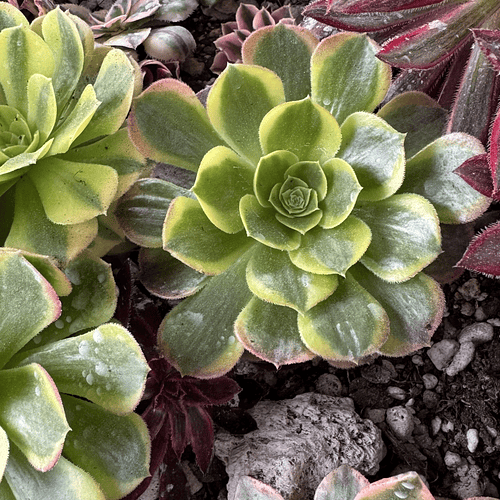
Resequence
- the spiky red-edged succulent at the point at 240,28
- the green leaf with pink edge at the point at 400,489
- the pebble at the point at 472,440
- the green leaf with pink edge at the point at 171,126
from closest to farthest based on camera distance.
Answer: the green leaf with pink edge at the point at 400,489, the green leaf with pink edge at the point at 171,126, the pebble at the point at 472,440, the spiky red-edged succulent at the point at 240,28

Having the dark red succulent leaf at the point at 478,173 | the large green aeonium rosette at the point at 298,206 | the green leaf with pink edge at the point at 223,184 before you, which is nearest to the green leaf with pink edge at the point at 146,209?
the large green aeonium rosette at the point at 298,206

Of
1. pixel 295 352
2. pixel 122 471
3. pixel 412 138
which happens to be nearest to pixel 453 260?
pixel 412 138

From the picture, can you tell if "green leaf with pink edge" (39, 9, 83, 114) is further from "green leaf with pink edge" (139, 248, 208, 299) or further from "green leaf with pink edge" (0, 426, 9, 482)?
"green leaf with pink edge" (0, 426, 9, 482)

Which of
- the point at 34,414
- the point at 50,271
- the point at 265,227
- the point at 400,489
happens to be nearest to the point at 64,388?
the point at 34,414

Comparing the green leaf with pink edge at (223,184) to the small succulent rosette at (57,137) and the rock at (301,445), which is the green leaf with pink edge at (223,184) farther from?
the rock at (301,445)

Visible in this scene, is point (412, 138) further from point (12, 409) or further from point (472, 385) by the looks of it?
point (12, 409)
